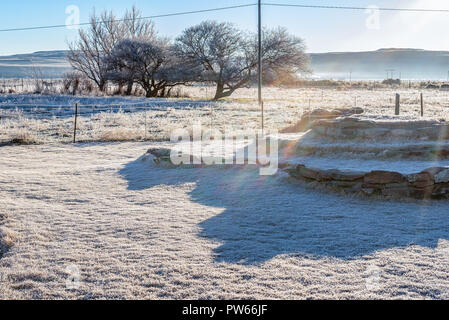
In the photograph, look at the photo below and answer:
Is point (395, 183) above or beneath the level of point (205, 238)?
above

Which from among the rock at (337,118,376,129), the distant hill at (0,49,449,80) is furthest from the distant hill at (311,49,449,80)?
the rock at (337,118,376,129)

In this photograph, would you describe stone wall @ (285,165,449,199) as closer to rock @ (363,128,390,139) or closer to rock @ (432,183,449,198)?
rock @ (432,183,449,198)

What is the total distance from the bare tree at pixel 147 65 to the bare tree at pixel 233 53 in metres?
0.90

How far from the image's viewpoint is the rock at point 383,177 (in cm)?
663

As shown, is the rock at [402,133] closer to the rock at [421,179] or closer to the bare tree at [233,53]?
the rock at [421,179]

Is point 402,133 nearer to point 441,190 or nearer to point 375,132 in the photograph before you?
point 375,132

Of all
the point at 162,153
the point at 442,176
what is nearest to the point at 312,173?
the point at 442,176

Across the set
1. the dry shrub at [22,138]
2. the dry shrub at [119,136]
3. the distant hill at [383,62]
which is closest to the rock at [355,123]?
the dry shrub at [119,136]

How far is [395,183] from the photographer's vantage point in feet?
21.9

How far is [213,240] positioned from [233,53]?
96.4ft
